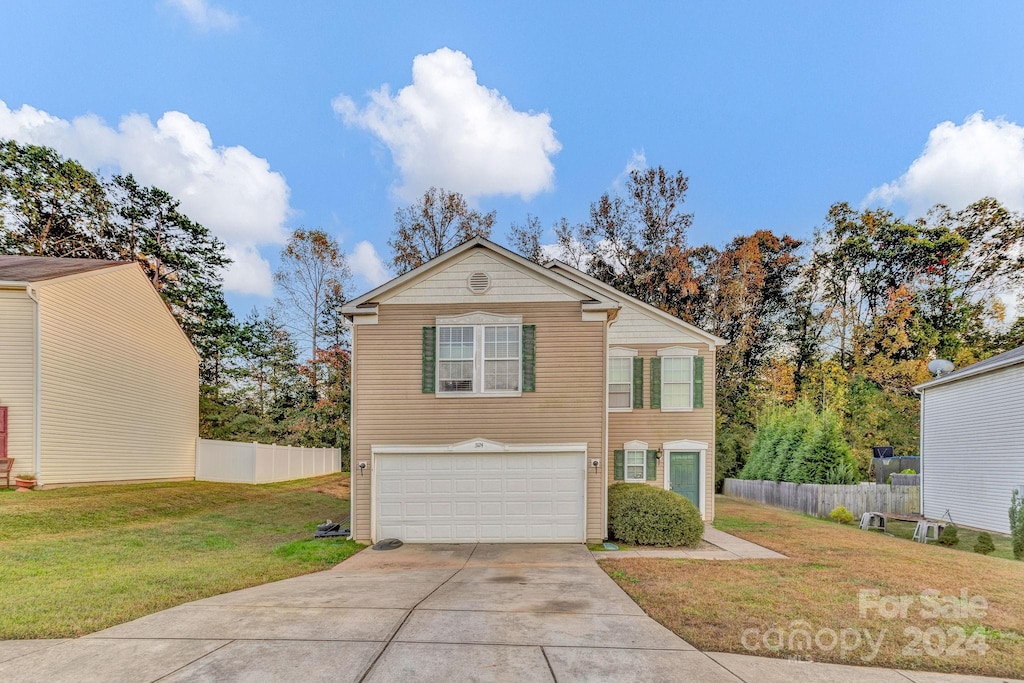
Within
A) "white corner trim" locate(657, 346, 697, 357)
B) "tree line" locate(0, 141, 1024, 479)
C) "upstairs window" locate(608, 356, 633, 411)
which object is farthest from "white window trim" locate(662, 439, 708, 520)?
"tree line" locate(0, 141, 1024, 479)

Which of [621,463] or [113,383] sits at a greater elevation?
[113,383]

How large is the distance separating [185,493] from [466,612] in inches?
572

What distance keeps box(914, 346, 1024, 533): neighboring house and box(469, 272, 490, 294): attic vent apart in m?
12.9

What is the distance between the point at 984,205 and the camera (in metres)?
27.5

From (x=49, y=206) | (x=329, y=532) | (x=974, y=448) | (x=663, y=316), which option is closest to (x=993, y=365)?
(x=974, y=448)

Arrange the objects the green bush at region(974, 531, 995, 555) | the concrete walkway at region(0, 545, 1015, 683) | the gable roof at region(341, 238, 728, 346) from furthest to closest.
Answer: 1. the green bush at region(974, 531, 995, 555)
2. the gable roof at region(341, 238, 728, 346)
3. the concrete walkway at region(0, 545, 1015, 683)

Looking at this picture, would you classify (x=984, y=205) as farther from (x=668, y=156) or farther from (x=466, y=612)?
(x=466, y=612)

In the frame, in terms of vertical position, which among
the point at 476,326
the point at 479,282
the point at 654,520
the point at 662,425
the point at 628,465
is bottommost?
the point at 654,520

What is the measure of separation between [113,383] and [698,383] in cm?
1829

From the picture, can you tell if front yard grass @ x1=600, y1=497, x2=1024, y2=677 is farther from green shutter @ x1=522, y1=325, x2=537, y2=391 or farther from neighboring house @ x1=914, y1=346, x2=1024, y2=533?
neighboring house @ x1=914, y1=346, x2=1024, y2=533

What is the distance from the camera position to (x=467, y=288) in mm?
11727

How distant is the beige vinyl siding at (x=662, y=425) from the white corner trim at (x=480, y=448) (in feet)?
14.6

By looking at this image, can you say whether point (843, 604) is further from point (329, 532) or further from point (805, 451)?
point (805, 451)

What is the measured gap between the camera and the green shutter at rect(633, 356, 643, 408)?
15320 mm
